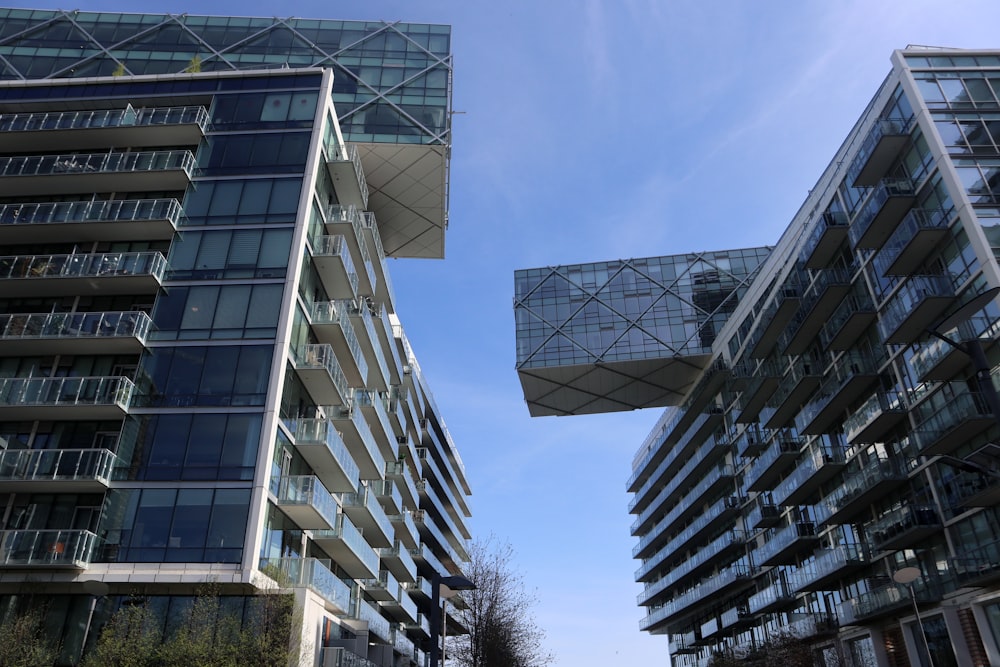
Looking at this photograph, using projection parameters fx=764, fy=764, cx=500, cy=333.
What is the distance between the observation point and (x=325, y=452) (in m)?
30.2

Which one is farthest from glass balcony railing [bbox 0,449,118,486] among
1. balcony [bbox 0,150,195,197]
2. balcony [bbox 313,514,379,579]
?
balcony [bbox 0,150,195,197]

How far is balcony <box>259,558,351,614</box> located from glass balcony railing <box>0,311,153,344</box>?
9724mm

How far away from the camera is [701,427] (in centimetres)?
6712

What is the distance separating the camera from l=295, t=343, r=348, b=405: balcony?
99.0 feet

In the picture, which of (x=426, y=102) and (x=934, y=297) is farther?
(x=426, y=102)

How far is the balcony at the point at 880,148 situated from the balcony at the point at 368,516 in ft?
98.3

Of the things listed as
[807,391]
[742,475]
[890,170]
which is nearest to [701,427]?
[742,475]

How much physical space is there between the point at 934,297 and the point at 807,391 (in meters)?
15.8

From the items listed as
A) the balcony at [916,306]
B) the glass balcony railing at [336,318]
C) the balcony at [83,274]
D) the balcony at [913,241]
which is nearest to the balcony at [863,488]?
the balcony at [916,306]

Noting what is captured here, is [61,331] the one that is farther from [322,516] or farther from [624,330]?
[624,330]

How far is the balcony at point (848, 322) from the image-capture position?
39906 mm

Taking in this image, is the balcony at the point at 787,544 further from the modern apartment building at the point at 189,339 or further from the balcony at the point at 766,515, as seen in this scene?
the modern apartment building at the point at 189,339

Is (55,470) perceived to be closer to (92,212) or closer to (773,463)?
(92,212)

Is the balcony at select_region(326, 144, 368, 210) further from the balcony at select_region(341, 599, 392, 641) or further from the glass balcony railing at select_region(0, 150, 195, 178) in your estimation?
the balcony at select_region(341, 599, 392, 641)
